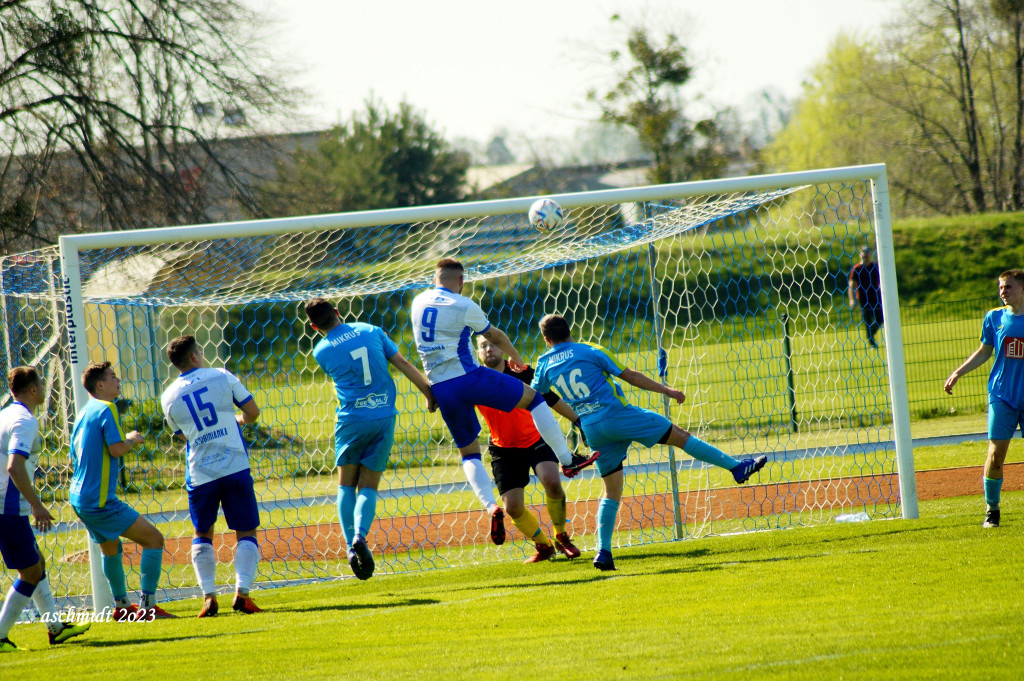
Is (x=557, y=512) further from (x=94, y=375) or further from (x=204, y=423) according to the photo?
(x=94, y=375)

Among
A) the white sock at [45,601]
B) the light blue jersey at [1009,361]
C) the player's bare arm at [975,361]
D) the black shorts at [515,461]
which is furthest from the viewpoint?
the black shorts at [515,461]

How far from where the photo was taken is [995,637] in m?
4.04

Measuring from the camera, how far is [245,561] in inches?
239

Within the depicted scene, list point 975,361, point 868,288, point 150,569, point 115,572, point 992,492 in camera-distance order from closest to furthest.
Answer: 1. point 150,569
2. point 115,572
3. point 992,492
4. point 975,361
5. point 868,288

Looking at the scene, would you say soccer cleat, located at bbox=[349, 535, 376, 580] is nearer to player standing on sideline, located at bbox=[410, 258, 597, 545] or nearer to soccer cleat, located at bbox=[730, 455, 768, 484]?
player standing on sideline, located at bbox=[410, 258, 597, 545]

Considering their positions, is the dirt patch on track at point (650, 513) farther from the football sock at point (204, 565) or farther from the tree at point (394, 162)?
the tree at point (394, 162)

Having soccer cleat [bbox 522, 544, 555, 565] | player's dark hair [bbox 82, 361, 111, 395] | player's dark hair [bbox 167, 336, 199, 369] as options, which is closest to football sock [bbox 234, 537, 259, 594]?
player's dark hair [bbox 167, 336, 199, 369]

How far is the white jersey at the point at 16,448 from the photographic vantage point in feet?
18.9

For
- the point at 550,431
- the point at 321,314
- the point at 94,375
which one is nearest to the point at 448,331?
the point at 321,314

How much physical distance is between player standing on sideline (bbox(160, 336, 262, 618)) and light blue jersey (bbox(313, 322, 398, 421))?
2.08 ft

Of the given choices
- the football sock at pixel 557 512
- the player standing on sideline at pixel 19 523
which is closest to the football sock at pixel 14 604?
the player standing on sideline at pixel 19 523

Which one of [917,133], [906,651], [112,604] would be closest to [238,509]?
[112,604]

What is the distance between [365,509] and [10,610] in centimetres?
227

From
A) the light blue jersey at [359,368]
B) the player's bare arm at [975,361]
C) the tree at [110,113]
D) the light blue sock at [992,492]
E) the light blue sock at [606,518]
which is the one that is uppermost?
the tree at [110,113]
